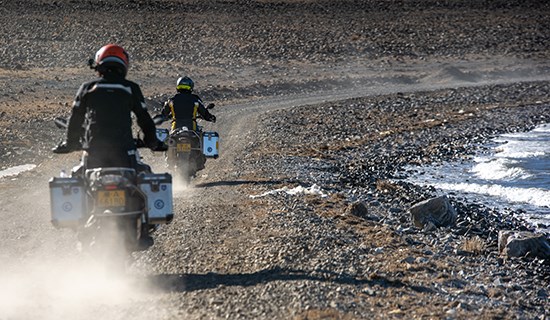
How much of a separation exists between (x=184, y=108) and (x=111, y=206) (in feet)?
25.7

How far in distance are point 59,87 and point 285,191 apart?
25.7 m

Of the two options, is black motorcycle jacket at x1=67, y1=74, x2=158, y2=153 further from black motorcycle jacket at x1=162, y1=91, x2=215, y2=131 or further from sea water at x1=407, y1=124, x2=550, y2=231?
sea water at x1=407, y1=124, x2=550, y2=231

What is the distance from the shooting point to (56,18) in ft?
218

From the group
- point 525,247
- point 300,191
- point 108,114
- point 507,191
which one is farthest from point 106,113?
point 507,191

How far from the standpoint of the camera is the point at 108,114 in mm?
8625

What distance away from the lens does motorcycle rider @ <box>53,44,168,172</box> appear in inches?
339

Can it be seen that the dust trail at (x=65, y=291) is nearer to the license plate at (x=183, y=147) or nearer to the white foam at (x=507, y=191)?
the license plate at (x=183, y=147)

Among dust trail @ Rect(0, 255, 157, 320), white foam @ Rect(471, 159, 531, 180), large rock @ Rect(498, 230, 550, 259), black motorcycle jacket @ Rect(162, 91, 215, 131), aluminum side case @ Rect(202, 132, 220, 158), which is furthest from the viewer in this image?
white foam @ Rect(471, 159, 531, 180)

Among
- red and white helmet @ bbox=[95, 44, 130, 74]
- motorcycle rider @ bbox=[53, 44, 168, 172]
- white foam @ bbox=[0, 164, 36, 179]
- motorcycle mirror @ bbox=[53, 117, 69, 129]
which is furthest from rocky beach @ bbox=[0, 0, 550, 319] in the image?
red and white helmet @ bbox=[95, 44, 130, 74]

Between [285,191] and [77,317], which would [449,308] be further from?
[285,191]

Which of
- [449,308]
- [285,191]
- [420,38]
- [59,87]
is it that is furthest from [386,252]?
[420,38]

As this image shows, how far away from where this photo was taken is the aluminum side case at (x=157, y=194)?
871 cm

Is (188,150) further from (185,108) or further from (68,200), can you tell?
(68,200)

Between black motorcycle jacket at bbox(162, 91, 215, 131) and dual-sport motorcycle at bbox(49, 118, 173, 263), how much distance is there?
701 centimetres
